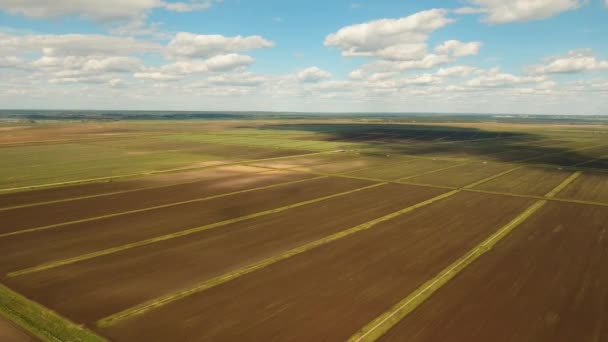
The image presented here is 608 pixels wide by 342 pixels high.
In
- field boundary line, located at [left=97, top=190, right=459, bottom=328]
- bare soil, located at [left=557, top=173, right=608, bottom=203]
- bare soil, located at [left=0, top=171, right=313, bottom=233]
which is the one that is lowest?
field boundary line, located at [left=97, top=190, right=459, bottom=328]

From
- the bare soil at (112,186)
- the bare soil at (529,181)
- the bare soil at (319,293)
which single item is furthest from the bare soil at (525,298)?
the bare soil at (112,186)

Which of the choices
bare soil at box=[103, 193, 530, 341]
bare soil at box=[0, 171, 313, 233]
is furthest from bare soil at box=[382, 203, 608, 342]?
bare soil at box=[0, 171, 313, 233]

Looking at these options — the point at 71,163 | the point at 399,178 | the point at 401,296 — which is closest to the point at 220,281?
the point at 401,296

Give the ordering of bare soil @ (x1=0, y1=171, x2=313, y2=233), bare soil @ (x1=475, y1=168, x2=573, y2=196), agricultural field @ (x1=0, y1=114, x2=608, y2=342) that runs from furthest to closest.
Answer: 1. bare soil @ (x1=475, y1=168, x2=573, y2=196)
2. bare soil @ (x1=0, y1=171, x2=313, y2=233)
3. agricultural field @ (x1=0, y1=114, x2=608, y2=342)

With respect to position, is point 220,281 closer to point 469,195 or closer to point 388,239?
point 388,239

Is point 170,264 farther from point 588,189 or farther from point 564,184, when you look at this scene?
point 564,184

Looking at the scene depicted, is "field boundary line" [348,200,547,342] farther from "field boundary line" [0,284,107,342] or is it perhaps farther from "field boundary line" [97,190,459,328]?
"field boundary line" [0,284,107,342]
